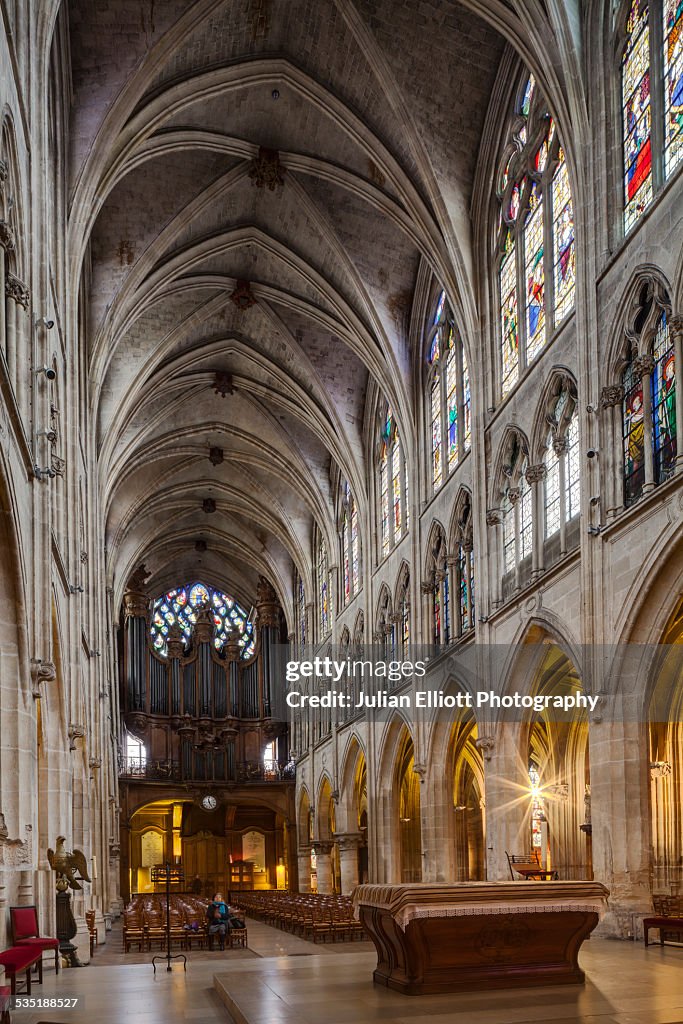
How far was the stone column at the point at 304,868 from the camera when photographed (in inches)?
1797

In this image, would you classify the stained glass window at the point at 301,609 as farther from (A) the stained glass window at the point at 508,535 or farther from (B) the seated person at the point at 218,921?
(B) the seated person at the point at 218,921

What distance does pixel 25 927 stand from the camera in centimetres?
1295

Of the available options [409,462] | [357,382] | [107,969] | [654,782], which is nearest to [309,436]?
[357,382]

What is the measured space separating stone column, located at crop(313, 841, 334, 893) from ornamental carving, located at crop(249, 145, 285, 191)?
82.8 feet

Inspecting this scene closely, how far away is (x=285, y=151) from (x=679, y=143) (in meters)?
13.0

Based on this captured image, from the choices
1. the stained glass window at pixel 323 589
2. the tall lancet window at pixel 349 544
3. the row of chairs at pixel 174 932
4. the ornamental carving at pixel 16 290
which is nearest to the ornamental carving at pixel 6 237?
the ornamental carving at pixel 16 290

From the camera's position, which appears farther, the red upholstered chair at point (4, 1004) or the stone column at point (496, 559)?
the stone column at point (496, 559)

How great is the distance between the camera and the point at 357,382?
1385 inches

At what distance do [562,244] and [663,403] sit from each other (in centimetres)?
566

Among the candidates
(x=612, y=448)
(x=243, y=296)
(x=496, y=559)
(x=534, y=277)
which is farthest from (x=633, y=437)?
(x=243, y=296)

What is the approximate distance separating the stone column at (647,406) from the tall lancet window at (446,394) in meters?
8.85

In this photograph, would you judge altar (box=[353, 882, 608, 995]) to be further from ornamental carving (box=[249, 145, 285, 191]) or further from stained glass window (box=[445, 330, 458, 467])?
ornamental carving (box=[249, 145, 285, 191])

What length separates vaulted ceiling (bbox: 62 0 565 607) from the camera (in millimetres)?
22219

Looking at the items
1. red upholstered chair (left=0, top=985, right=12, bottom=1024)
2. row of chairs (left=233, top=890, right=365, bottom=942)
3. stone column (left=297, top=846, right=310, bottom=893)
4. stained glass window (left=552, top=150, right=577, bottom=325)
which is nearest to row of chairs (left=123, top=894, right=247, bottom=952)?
row of chairs (left=233, top=890, right=365, bottom=942)
